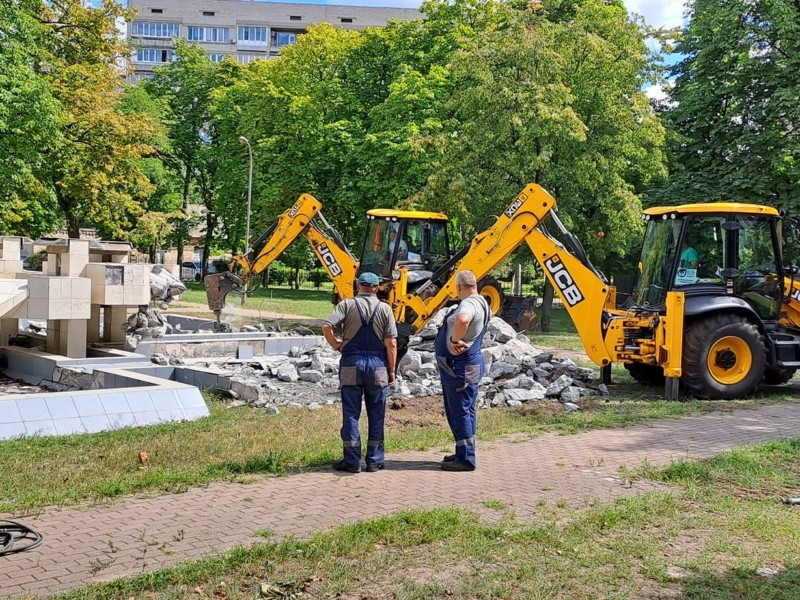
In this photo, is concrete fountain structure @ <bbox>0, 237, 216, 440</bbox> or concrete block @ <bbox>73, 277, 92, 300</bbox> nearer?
concrete fountain structure @ <bbox>0, 237, 216, 440</bbox>

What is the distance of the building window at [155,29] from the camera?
8875 cm

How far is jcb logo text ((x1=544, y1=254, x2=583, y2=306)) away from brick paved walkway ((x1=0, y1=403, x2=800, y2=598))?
371 centimetres

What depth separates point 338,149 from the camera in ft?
118

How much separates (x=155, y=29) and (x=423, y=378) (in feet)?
286

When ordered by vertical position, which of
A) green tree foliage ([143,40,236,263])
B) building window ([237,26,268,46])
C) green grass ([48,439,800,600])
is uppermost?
building window ([237,26,268,46])

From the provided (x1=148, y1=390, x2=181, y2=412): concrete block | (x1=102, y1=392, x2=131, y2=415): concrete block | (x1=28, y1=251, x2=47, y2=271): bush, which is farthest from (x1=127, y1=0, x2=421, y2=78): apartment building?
(x1=102, y1=392, x2=131, y2=415): concrete block

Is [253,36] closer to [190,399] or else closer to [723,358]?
[723,358]

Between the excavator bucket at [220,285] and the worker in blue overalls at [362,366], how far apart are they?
12.5 meters

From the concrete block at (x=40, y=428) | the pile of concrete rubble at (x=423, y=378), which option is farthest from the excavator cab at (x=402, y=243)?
the concrete block at (x=40, y=428)

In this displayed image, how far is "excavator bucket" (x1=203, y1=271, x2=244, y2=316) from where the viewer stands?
19.3 metres

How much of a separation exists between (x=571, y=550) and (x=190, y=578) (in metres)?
2.41

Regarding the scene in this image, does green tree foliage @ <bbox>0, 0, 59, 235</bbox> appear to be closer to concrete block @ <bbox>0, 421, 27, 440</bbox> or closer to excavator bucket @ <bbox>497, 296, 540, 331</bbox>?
excavator bucket @ <bbox>497, 296, 540, 331</bbox>

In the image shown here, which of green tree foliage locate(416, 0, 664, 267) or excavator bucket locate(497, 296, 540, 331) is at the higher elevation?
green tree foliage locate(416, 0, 664, 267)

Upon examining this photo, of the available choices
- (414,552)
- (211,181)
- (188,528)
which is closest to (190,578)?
(188,528)
